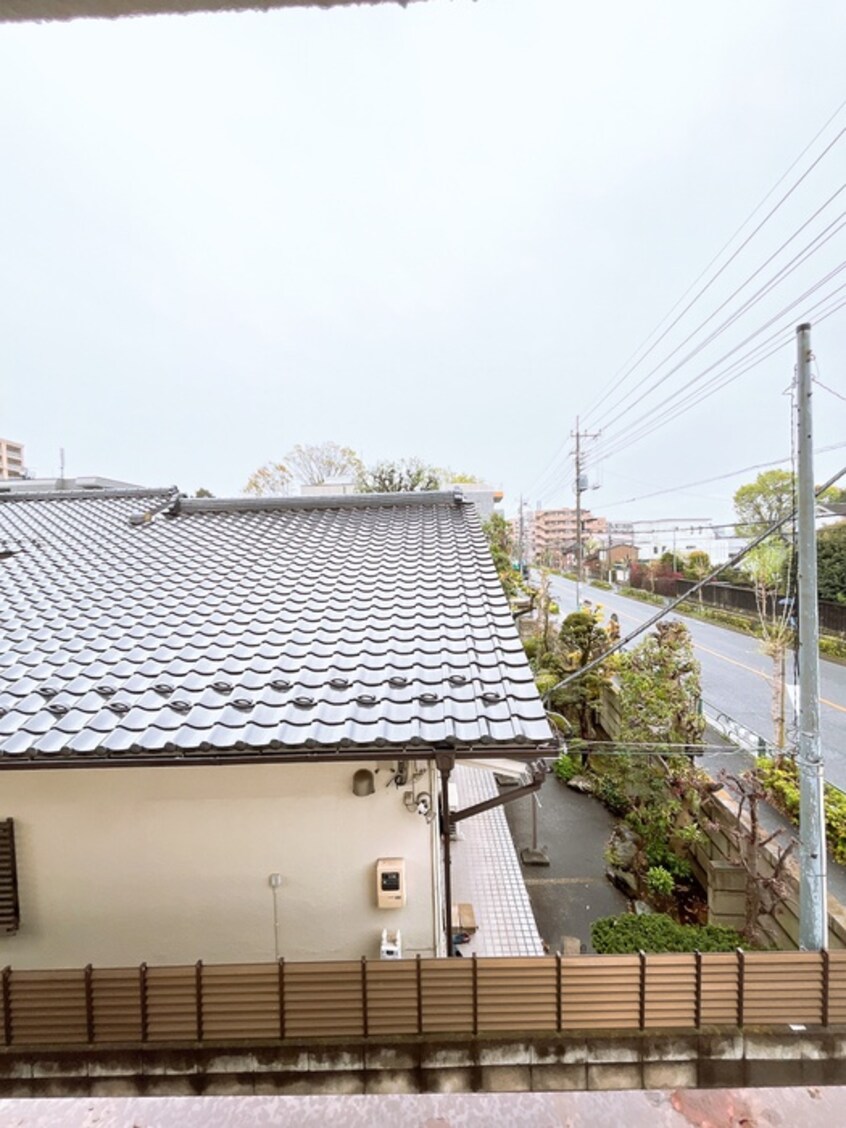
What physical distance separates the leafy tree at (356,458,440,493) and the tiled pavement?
20716mm

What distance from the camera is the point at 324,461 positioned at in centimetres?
3047

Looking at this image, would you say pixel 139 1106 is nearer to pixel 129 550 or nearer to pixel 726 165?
pixel 726 165

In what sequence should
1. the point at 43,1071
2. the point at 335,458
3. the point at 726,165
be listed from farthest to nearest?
the point at 335,458, the point at 43,1071, the point at 726,165

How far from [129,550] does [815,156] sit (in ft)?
24.3

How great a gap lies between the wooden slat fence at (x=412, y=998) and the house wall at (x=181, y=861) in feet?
1.41

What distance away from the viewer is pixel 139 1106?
31.8 inches

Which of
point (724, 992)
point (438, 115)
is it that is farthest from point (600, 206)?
point (724, 992)

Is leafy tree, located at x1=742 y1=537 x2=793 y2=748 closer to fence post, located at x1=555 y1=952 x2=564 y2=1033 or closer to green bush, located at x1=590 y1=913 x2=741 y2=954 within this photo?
green bush, located at x1=590 y1=913 x2=741 y2=954

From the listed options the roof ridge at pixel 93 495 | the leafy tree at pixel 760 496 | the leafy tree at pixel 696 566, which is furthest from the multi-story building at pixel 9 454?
the leafy tree at pixel 696 566

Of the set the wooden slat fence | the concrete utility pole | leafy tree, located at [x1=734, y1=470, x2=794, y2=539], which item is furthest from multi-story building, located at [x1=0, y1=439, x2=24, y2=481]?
leafy tree, located at [x1=734, y1=470, x2=794, y2=539]

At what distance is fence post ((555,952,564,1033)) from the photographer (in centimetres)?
361

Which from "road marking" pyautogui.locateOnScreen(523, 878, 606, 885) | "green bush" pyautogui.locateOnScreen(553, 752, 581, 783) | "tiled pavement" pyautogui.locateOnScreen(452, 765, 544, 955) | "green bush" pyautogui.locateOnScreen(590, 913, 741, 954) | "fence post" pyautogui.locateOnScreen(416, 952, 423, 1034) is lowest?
"road marking" pyautogui.locateOnScreen(523, 878, 606, 885)

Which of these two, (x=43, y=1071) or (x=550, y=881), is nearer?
(x=43, y=1071)

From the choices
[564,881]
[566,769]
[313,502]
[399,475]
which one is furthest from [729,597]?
[313,502]
